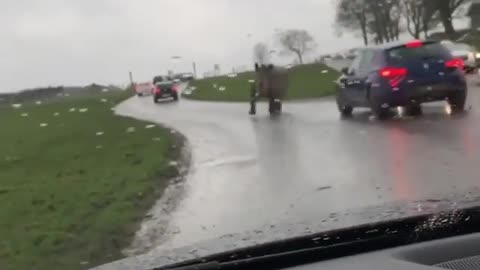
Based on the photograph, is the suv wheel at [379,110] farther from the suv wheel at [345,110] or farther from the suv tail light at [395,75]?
the suv wheel at [345,110]

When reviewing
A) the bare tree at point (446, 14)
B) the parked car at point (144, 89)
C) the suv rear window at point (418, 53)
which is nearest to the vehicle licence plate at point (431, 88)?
the suv rear window at point (418, 53)

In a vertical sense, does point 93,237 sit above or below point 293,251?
below

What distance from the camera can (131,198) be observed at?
1177 centimetres

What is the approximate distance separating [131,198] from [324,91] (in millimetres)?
25988

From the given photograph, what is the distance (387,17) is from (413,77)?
6935cm

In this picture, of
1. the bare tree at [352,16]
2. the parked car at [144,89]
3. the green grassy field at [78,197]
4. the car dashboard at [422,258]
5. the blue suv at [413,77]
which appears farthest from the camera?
the bare tree at [352,16]

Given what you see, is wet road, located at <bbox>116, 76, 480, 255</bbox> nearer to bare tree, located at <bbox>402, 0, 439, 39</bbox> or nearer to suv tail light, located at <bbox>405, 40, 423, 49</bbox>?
suv tail light, located at <bbox>405, 40, 423, 49</bbox>

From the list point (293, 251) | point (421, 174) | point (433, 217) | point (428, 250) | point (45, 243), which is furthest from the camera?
point (421, 174)

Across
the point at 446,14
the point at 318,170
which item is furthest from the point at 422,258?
the point at 446,14

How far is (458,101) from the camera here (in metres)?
18.3

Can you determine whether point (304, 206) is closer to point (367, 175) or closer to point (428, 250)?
point (367, 175)

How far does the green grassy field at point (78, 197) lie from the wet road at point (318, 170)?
65 cm

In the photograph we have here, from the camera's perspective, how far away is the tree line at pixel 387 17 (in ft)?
253

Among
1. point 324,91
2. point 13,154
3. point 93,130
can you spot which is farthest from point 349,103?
point 324,91
